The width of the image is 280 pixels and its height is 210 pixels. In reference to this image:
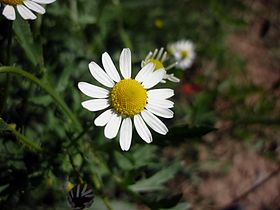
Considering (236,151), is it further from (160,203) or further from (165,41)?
(160,203)

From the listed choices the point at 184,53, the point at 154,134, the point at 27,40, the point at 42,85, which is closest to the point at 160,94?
the point at 154,134

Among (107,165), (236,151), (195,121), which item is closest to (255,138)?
(236,151)

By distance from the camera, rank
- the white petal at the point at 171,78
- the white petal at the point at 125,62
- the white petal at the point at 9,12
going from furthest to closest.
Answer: the white petal at the point at 171,78 → the white petal at the point at 125,62 → the white petal at the point at 9,12

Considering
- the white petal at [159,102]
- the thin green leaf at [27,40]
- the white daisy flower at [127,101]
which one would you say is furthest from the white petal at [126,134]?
the thin green leaf at [27,40]

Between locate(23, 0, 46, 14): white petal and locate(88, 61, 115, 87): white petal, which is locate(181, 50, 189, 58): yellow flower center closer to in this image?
locate(88, 61, 115, 87): white petal

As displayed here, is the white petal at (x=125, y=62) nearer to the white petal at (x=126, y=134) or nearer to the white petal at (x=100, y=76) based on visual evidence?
the white petal at (x=100, y=76)

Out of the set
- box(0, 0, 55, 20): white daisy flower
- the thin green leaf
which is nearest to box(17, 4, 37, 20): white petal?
box(0, 0, 55, 20): white daisy flower
